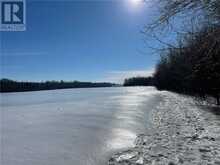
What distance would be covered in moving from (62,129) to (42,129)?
2.08 ft

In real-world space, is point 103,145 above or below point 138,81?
below

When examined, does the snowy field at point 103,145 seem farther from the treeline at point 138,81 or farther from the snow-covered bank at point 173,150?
the treeline at point 138,81

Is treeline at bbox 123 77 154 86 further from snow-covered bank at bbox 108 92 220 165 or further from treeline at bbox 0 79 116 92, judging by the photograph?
snow-covered bank at bbox 108 92 220 165

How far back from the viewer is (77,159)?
5.50 metres

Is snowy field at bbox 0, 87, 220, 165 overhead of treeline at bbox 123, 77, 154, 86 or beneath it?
beneath

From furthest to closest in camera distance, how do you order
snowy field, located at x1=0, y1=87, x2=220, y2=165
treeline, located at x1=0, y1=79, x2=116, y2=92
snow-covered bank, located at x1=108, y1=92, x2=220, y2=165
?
treeline, located at x1=0, y1=79, x2=116, y2=92 < snowy field, located at x1=0, y1=87, x2=220, y2=165 < snow-covered bank, located at x1=108, y1=92, x2=220, y2=165

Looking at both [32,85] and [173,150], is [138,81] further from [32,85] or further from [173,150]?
[173,150]

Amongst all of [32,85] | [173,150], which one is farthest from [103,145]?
[32,85]

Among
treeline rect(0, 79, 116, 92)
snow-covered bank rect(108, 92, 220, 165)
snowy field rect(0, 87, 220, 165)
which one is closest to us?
→ snow-covered bank rect(108, 92, 220, 165)

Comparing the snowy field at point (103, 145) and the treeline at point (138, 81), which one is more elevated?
the treeline at point (138, 81)

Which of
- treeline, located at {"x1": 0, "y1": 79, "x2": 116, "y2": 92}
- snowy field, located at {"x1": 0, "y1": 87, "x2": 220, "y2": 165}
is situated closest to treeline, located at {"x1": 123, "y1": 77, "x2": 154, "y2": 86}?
treeline, located at {"x1": 0, "y1": 79, "x2": 116, "y2": 92}

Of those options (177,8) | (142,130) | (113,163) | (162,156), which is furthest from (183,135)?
(177,8)

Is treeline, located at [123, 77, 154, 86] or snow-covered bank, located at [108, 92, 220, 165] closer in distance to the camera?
snow-covered bank, located at [108, 92, 220, 165]

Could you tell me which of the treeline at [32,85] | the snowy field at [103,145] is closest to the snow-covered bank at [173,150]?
the snowy field at [103,145]
